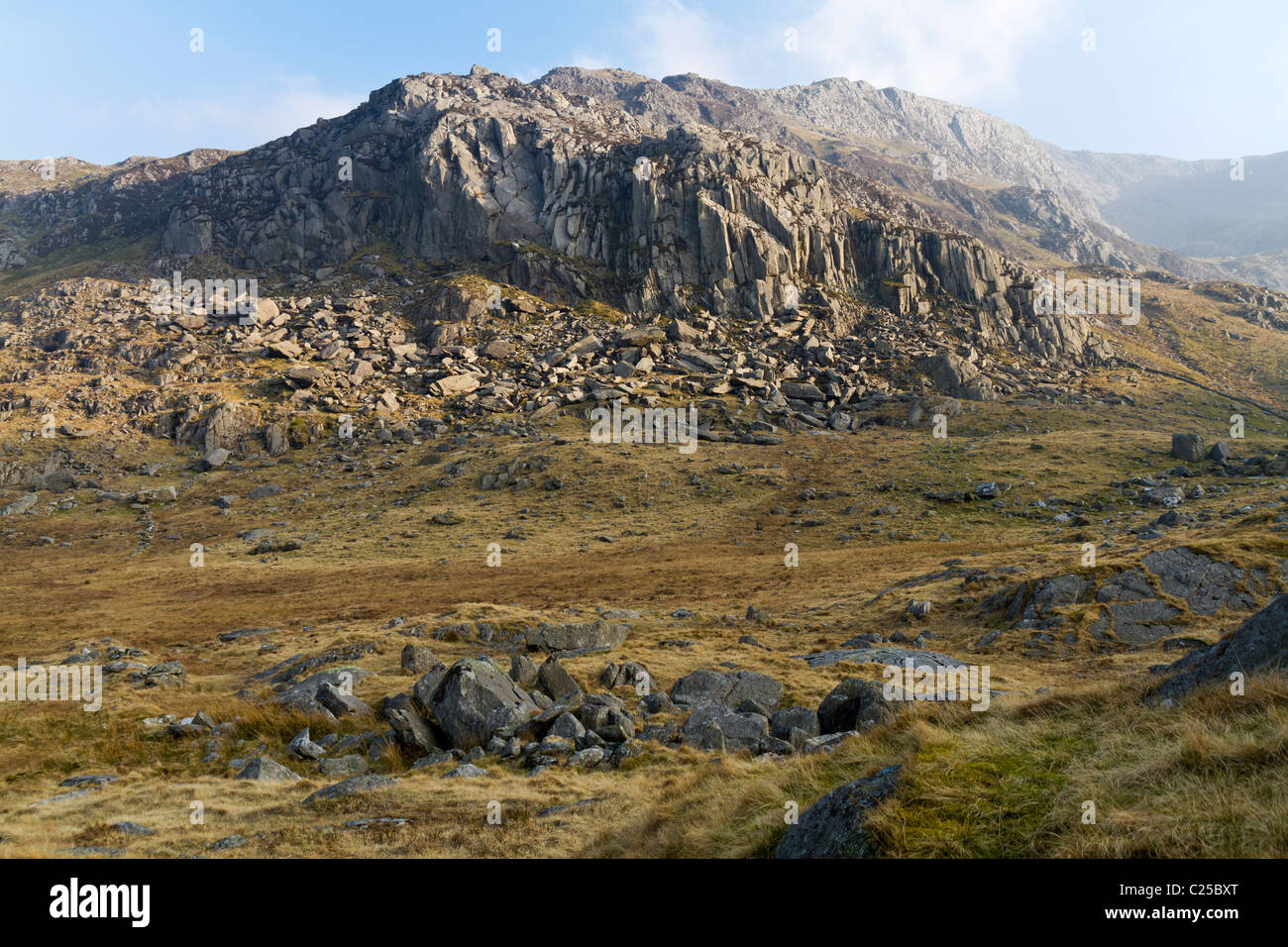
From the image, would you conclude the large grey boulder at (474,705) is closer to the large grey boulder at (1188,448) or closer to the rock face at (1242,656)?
the rock face at (1242,656)

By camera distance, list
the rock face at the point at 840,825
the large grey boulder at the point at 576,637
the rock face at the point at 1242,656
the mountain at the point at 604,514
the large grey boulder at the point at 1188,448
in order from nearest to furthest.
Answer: the rock face at the point at 840,825, the rock face at the point at 1242,656, the mountain at the point at 604,514, the large grey boulder at the point at 576,637, the large grey boulder at the point at 1188,448

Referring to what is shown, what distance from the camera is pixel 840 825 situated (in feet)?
20.0

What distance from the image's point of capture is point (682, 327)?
9675cm

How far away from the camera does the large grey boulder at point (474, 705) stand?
583 inches

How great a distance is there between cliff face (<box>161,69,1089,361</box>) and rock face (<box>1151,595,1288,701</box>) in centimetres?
10195

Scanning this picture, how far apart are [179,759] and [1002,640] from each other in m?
25.5

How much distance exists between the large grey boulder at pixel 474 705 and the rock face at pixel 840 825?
994 centimetres

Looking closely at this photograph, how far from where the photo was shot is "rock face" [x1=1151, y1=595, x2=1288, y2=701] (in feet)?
27.9

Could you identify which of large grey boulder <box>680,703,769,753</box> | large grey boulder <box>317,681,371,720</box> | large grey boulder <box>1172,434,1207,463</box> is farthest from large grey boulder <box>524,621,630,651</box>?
large grey boulder <box>1172,434,1207,463</box>

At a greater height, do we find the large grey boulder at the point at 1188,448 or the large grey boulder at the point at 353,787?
the large grey boulder at the point at 1188,448

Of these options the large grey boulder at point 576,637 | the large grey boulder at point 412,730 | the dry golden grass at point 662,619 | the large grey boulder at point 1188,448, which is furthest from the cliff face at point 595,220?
the large grey boulder at point 412,730

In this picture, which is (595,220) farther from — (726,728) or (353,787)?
(353,787)

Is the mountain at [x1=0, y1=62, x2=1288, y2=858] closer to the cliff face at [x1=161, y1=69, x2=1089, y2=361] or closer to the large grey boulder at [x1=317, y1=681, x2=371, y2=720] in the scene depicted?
the large grey boulder at [x1=317, y1=681, x2=371, y2=720]
